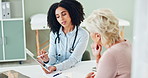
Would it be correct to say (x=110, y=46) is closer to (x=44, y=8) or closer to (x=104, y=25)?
(x=104, y=25)

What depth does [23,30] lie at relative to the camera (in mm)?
3906

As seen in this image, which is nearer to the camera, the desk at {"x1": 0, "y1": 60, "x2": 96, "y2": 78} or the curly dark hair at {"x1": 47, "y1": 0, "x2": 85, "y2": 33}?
the desk at {"x1": 0, "y1": 60, "x2": 96, "y2": 78}

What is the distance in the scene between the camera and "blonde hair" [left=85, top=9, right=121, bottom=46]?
1536 mm

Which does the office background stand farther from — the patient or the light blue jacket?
the patient

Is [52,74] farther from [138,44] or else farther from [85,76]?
[138,44]

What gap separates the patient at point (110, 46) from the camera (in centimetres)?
146

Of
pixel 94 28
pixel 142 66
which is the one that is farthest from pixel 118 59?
pixel 142 66

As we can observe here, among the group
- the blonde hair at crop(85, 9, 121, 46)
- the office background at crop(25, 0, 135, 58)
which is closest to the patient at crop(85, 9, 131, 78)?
the blonde hair at crop(85, 9, 121, 46)

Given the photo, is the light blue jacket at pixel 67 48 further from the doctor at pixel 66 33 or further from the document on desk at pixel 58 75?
the document on desk at pixel 58 75

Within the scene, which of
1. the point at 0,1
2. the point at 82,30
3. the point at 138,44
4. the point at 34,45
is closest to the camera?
the point at 138,44

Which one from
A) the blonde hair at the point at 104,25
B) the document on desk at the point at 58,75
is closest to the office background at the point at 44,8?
the document on desk at the point at 58,75

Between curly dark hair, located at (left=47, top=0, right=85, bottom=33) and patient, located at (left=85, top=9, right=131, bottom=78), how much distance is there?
0.78 m

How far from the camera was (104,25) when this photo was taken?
1530 mm

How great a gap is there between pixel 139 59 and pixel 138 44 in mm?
35
